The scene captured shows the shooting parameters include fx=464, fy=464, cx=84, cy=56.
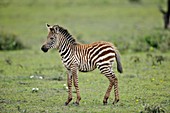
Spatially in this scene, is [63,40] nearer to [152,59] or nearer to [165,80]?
[165,80]

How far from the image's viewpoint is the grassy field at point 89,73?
10.2 m

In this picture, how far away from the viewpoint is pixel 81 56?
33.9 ft

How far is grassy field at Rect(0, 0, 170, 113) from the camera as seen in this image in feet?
33.4

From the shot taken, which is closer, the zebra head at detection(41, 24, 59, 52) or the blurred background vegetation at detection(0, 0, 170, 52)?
the zebra head at detection(41, 24, 59, 52)

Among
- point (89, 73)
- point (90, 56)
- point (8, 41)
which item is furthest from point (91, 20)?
point (90, 56)

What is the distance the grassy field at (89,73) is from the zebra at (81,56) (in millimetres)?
547

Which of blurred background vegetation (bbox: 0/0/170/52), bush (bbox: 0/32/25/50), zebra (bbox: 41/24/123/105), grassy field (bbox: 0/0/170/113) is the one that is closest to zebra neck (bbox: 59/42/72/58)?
zebra (bbox: 41/24/123/105)

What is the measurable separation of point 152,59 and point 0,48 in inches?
290

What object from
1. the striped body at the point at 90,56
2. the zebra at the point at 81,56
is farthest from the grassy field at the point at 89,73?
the striped body at the point at 90,56

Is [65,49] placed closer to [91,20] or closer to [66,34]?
[66,34]

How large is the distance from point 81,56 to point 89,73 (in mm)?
4585

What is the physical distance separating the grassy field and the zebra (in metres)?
0.55

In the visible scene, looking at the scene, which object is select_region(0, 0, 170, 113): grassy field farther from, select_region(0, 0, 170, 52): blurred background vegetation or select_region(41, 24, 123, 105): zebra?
select_region(41, 24, 123, 105): zebra

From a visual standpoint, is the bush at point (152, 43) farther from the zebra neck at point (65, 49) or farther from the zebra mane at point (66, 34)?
the zebra neck at point (65, 49)
